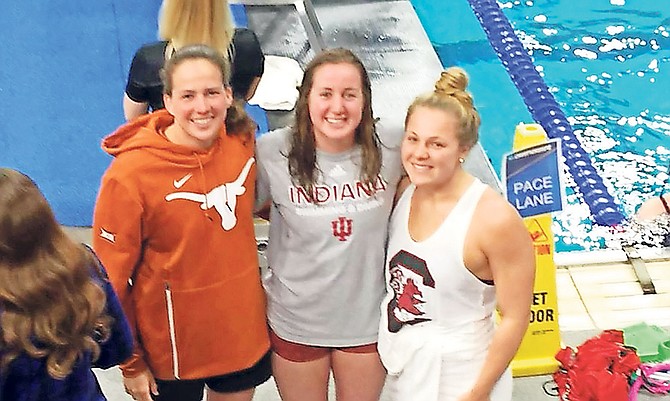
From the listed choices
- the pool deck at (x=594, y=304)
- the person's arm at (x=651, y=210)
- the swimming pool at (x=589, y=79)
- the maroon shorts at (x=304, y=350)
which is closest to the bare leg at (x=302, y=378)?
the maroon shorts at (x=304, y=350)

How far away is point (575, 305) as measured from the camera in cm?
349

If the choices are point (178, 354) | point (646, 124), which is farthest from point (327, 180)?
point (646, 124)

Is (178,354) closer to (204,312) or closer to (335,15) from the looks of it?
(204,312)

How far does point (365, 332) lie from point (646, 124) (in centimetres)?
403

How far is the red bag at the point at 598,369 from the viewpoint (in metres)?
2.72

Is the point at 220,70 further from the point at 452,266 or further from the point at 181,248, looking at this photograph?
the point at 452,266

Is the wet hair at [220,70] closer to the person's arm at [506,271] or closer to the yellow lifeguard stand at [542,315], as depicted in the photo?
the person's arm at [506,271]

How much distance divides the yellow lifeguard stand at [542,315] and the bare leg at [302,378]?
94cm

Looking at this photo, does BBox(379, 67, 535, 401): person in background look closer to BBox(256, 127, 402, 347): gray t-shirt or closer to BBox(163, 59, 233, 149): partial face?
BBox(256, 127, 402, 347): gray t-shirt

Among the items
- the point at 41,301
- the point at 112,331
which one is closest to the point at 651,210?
the point at 112,331

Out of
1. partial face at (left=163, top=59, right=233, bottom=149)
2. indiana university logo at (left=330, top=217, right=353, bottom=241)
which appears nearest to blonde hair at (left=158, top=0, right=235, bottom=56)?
partial face at (left=163, top=59, right=233, bottom=149)

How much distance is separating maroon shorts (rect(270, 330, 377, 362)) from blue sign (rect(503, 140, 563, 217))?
67cm

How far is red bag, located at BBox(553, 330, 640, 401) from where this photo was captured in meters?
2.72

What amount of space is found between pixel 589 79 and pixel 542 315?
11.2 feet
